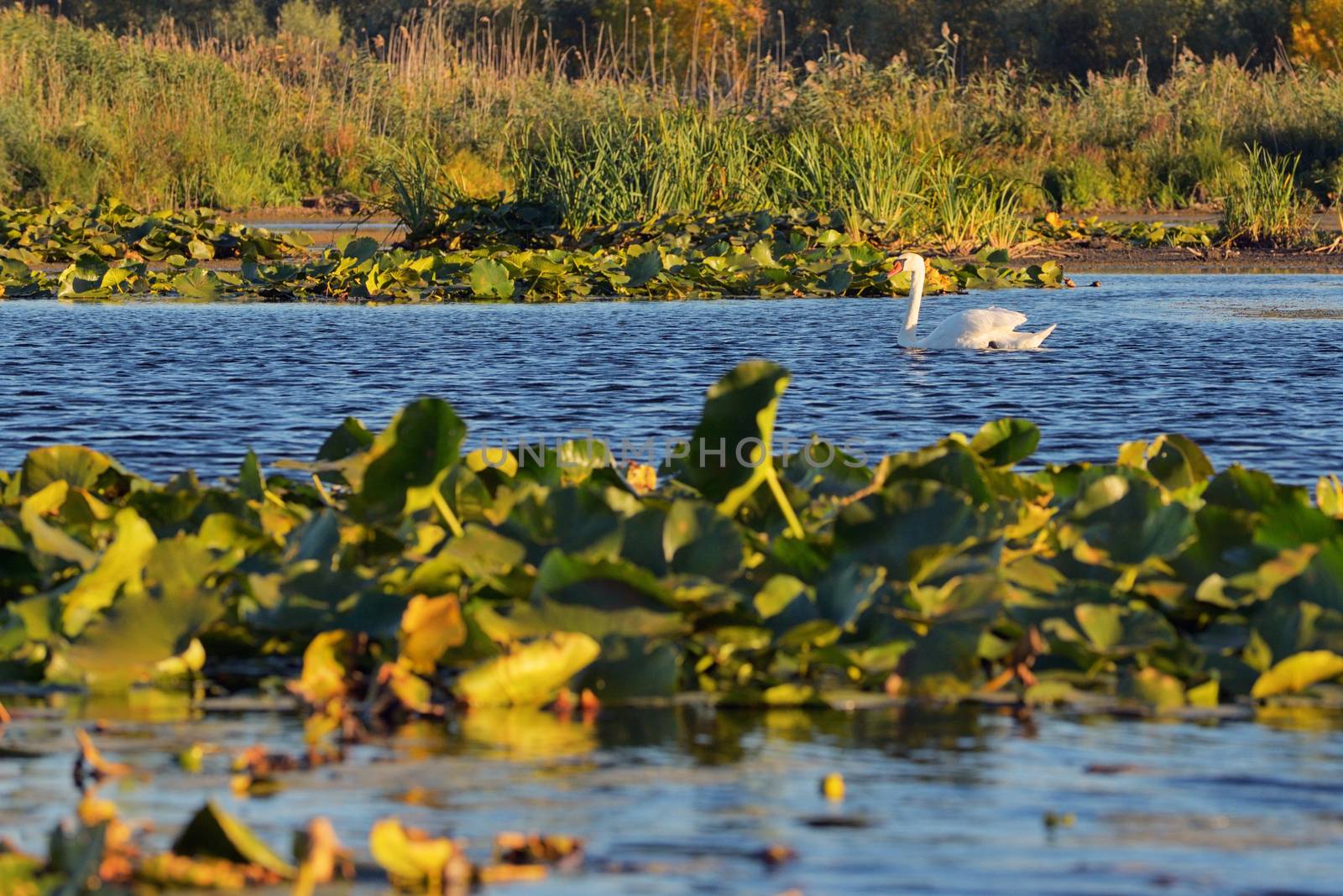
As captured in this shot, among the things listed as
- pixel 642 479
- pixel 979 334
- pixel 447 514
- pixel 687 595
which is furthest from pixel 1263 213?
pixel 687 595

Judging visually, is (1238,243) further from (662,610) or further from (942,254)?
(662,610)

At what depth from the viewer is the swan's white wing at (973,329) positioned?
11688 millimetres

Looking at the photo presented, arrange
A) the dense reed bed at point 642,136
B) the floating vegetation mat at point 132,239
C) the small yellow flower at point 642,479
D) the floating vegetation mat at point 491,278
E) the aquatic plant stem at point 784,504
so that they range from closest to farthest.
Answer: the aquatic plant stem at point 784,504 < the small yellow flower at point 642,479 < the floating vegetation mat at point 491,278 < the floating vegetation mat at point 132,239 < the dense reed bed at point 642,136

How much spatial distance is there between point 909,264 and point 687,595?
10186 mm

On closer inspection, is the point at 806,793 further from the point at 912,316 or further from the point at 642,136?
the point at 642,136

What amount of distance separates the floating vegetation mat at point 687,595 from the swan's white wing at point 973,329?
693 centimetres

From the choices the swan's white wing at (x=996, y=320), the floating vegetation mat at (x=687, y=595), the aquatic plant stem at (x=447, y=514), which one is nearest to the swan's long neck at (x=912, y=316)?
the swan's white wing at (x=996, y=320)

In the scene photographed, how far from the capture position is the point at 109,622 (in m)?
3.97

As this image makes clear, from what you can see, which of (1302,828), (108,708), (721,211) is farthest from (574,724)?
(721,211)

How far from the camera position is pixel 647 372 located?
1067 cm

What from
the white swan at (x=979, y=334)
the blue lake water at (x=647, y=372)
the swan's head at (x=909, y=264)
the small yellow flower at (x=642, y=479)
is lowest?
the blue lake water at (x=647, y=372)

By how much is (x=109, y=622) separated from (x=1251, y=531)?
7.93 ft

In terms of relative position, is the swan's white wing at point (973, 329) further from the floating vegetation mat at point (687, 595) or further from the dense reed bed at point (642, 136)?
the floating vegetation mat at point (687, 595)

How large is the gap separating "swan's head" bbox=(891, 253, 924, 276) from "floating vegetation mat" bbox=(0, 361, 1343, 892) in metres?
8.79
